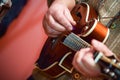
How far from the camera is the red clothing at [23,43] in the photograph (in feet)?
6.06

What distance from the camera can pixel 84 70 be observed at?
73 centimetres

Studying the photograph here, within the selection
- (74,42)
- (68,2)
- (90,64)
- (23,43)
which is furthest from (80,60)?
(23,43)

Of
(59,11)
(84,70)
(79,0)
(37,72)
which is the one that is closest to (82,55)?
(84,70)

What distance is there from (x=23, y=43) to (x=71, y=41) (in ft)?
3.56

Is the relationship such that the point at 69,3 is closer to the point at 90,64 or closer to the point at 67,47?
the point at 67,47

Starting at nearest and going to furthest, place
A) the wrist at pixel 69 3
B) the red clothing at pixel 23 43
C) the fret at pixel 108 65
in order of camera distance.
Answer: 1. the fret at pixel 108 65
2. the wrist at pixel 69 3
3. the red clothing at pixel 23 43

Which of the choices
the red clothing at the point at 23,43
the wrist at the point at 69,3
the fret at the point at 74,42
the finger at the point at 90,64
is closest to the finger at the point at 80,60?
the finger at the point at 90,64

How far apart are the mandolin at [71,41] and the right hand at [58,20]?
0.10 feet

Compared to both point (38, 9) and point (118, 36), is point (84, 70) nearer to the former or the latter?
point (118, 36)

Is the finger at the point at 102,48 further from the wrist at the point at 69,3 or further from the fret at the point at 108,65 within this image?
the wrist at the point at 69,3

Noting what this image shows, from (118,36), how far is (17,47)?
120cm

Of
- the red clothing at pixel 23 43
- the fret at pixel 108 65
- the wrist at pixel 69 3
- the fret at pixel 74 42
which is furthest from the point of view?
the red clothing at pixel 23 43

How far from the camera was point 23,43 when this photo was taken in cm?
198

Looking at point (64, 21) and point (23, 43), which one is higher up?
point (64, 21)
